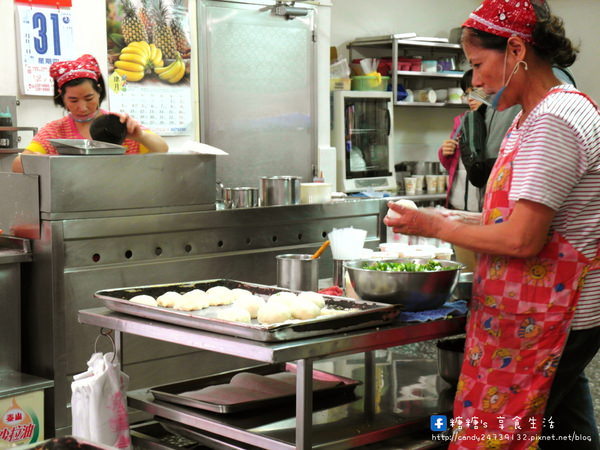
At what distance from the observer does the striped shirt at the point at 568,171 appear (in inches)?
81.4

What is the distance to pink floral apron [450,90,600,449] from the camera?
2158 millimetres

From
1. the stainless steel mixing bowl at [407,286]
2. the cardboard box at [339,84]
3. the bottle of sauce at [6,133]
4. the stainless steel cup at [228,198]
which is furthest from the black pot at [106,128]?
the cardboard box at [339,84]

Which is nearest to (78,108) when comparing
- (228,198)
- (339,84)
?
(228,198)

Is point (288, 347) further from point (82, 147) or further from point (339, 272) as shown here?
point (82, 147)

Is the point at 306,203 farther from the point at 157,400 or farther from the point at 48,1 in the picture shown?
the point at 157,400

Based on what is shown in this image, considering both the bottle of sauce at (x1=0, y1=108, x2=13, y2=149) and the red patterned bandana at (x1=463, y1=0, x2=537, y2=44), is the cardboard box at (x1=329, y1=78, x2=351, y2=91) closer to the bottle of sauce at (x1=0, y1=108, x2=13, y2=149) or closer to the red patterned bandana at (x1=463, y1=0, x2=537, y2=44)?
the bottle of sauce at (x1=0, y1=108, x2=13, y2=149)

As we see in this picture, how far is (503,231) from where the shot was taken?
2.11 metres

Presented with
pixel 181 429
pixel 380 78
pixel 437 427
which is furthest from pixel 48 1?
pixel 437 427

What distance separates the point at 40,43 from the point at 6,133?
674mm

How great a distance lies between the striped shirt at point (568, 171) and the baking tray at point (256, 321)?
0.51 metres

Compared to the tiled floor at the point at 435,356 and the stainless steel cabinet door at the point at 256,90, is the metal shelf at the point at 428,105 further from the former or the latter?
the tiled floor at the point at 435,356

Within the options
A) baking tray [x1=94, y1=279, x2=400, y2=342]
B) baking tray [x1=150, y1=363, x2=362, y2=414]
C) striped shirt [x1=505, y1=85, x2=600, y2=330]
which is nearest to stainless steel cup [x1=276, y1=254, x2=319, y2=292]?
baking tray [x1=94, y1=279, x2=400, y2=342]

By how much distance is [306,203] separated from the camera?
196 inches

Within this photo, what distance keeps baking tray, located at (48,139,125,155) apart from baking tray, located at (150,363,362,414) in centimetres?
148
